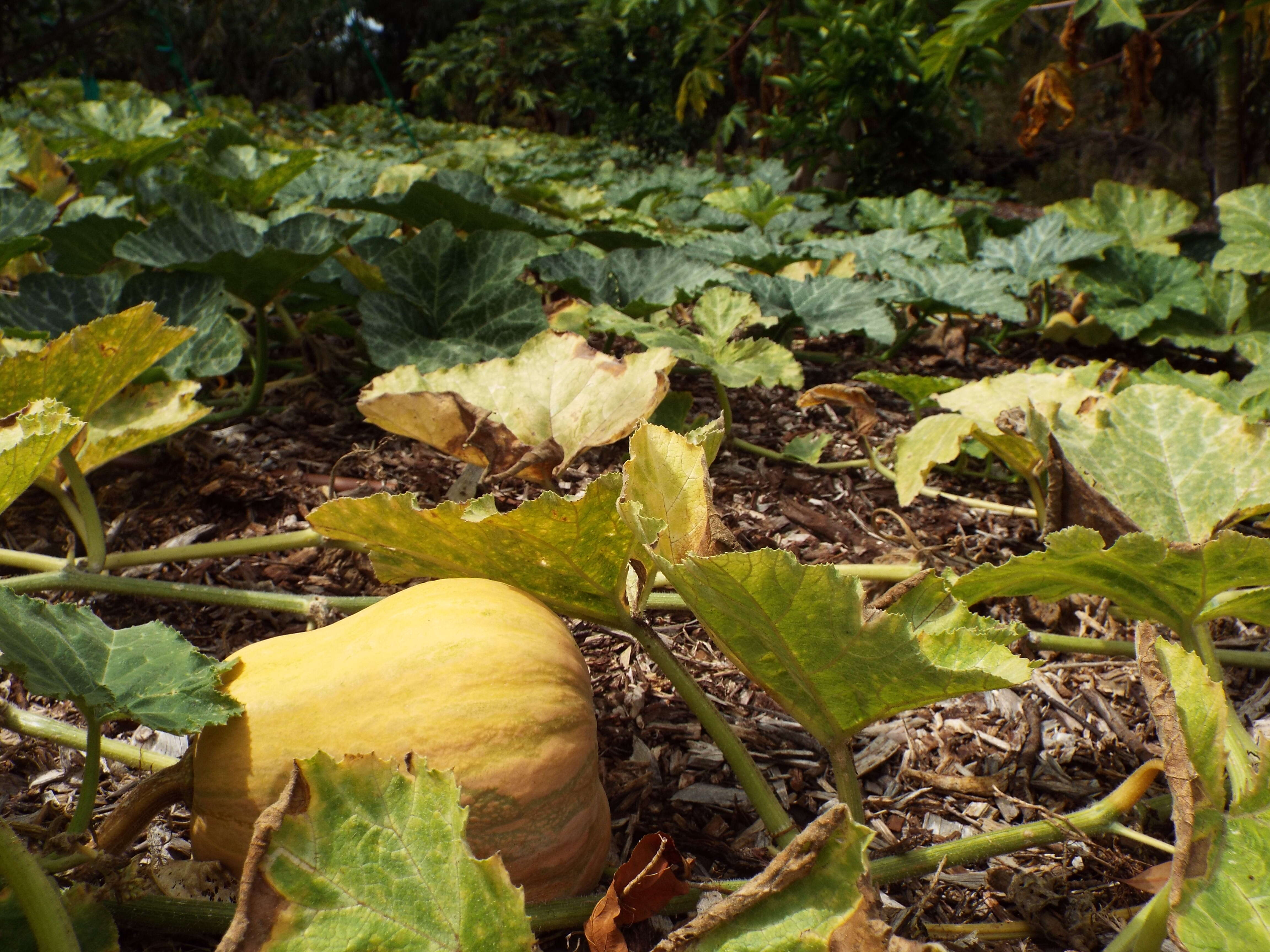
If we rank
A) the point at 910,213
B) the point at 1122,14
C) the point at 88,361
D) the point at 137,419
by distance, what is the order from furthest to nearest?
the point at 910,213 < the point at 1122,14 < the point at 137,419 < the point at 88,361

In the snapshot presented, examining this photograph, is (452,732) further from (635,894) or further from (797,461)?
(797,461)

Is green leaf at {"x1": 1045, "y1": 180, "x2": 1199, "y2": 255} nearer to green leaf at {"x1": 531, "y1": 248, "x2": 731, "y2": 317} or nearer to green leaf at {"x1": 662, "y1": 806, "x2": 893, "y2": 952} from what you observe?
green leaf at {"x1": 531, "y1": 248, "x2": 731, "y2": 317}

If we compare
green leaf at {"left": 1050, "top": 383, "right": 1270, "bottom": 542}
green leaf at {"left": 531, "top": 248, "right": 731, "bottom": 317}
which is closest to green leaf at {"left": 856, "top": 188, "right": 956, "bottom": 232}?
green leaf at {"left": 531, "top": 248, "right": 731, "bottom": 317}

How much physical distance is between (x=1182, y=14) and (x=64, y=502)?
3477mm

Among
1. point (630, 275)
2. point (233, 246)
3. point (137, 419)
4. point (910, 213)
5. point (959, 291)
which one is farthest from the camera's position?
point (910, 213)

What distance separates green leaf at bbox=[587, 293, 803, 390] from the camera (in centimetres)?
152

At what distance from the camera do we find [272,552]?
1.31 metres

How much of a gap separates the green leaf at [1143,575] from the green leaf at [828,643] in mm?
158

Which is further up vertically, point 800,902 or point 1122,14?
point 1122,14

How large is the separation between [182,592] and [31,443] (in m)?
0.39

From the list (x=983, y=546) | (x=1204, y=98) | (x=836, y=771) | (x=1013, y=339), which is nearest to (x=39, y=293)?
(x=836, y=771)

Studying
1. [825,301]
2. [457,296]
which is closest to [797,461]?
[825,301]

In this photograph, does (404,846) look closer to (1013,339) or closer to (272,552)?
(272,552)

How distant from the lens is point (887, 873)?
753 millimetres
